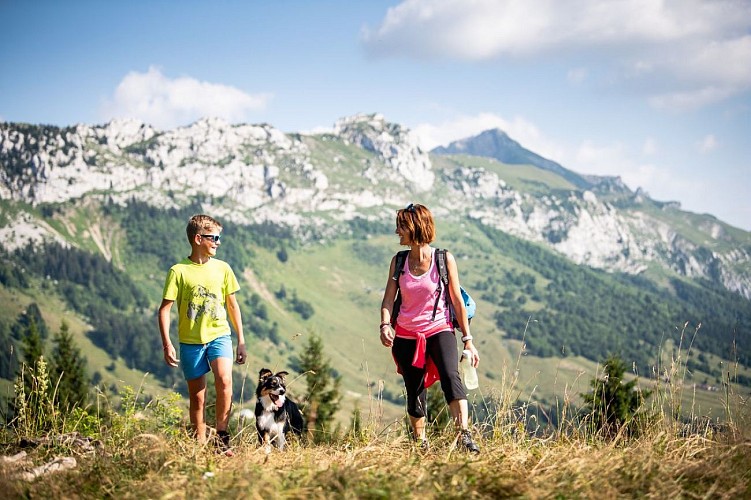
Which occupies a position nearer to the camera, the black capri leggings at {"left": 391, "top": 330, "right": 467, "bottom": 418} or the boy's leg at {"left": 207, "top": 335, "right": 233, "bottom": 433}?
the black capri leggings at {"left": 391, "top": 330, "right": 467, "bottom": 418}

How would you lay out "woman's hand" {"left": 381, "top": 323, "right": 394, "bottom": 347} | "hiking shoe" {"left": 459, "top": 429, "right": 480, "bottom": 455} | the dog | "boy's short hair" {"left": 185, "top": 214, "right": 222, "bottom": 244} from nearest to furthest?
"hiking shoe" {"left": 459, "top": 429, "right": 480, "bottom": 455}, "woman's hand" {"left": 381, "top": 323, "right": 394, "bottom": 347}, "boy's short hair" {"left": 185, "top": 214, "right": 222, "bottom": 244}, the dog

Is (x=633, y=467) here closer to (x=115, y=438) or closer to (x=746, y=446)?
(x=746, y=446)

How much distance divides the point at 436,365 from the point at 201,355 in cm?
253

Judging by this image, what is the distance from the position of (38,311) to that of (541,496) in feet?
740

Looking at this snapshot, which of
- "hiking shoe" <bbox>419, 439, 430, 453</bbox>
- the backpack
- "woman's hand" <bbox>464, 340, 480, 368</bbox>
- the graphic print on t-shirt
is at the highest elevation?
the backpack

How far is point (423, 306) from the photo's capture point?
6.52 metres

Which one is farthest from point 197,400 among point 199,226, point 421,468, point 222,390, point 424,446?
point 421,468

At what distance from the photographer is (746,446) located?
178 inches

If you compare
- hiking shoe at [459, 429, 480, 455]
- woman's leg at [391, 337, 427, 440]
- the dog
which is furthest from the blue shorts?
hiking shoe at [459, 429, 480, 455]

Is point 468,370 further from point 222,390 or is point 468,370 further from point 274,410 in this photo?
point 222,390

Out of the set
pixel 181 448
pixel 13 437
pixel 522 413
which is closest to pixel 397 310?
pixel 522 413

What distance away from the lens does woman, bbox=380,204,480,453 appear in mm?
6371

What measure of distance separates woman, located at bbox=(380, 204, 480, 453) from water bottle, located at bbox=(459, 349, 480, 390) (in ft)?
0.18

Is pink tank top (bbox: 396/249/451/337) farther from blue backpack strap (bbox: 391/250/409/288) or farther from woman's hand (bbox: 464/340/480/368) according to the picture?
woman's hand (bbox: 464/340/480/368)
